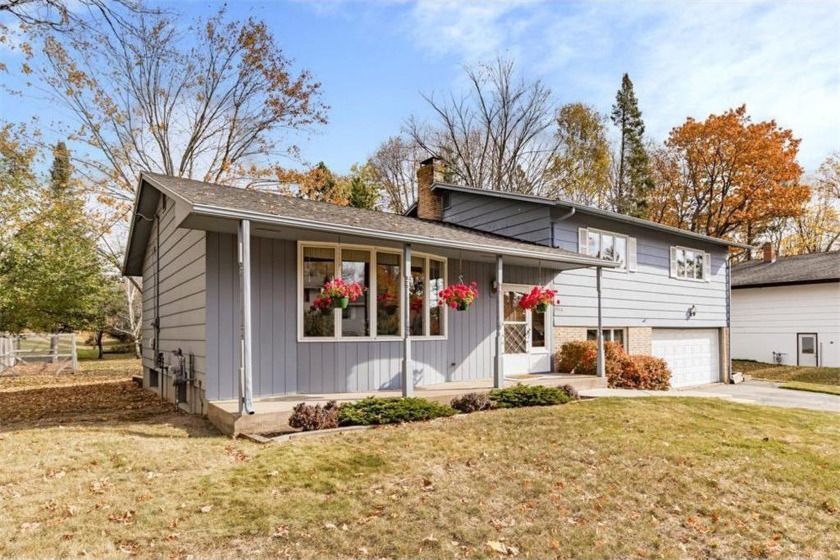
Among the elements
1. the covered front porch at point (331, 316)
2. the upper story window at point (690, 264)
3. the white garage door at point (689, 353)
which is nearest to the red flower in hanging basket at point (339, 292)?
the covered front porch at point (331, 316)

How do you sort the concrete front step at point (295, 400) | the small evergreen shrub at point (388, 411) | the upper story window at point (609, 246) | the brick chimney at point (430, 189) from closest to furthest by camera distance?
the concrete front step at point (295, 400)
the small evergreen shrub at point (388, 411)
the upper story window at point (609, 246)
the brick chimney at point (430, 189)

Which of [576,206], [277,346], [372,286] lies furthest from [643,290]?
[277,346]

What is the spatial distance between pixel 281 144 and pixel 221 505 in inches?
779

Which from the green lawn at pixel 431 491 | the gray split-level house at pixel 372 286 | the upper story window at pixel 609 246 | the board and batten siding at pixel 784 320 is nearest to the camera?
the green lawn at pixel 431 491

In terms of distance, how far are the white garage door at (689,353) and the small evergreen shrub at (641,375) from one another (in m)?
3.25

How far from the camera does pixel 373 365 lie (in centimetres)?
933

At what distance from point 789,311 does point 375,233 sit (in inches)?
794

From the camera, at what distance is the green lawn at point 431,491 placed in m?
Answer: 3.83

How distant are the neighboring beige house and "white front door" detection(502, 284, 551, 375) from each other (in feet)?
45.0

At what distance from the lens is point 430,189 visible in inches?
624

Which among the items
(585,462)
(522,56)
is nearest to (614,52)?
(585,462)

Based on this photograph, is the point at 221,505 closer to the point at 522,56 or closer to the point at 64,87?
the point at 64,87

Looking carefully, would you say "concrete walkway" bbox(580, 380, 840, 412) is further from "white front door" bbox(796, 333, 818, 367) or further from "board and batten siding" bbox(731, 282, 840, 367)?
"board and batten siding" bbox(731, 282, 840, 367)

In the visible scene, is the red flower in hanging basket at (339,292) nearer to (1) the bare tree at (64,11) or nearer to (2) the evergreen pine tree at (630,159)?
(1) the bare tree at (64,11)
